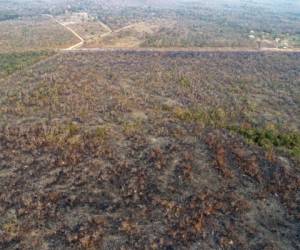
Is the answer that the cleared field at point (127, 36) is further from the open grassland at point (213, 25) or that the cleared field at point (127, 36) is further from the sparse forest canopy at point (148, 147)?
the sparse forest canopy at point (148, 147)

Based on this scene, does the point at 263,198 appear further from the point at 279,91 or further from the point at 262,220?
the point at 279,91

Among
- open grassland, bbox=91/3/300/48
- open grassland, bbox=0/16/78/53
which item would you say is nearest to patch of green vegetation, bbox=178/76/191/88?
open grassland, bbox=91/3/300/48

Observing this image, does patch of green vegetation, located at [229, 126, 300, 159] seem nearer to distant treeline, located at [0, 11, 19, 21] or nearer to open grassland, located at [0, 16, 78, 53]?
open grassland, located at [0, 16, 78, 53]

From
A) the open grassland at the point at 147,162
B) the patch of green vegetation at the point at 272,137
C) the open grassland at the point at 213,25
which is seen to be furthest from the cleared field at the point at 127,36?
the patch of green vegetation at the point at 272,137

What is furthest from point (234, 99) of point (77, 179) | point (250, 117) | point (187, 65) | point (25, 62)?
point (25, 62)

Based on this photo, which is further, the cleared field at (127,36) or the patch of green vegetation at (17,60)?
the cleared field at (127,36)

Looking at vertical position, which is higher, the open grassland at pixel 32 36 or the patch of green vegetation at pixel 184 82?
the patch of green vegetation at pixel 184 82

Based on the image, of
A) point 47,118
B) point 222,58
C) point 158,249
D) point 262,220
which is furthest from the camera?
point 222,58
